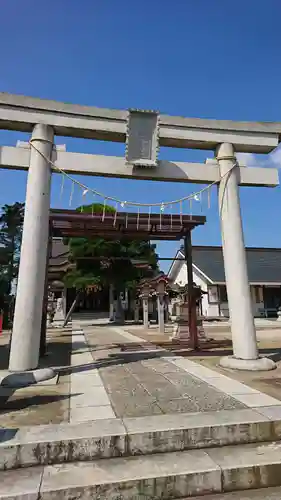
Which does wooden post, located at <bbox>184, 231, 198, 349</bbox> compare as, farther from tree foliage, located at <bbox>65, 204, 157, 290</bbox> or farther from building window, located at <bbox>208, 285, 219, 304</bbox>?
building window, located at <bbox>208, 285, 219, 304</bbox>

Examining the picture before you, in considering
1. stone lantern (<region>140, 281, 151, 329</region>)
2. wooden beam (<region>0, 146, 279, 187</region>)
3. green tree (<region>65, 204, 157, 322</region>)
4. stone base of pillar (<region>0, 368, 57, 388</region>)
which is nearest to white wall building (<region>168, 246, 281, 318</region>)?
green tree (<region>65, 204, 157, 322</region>)

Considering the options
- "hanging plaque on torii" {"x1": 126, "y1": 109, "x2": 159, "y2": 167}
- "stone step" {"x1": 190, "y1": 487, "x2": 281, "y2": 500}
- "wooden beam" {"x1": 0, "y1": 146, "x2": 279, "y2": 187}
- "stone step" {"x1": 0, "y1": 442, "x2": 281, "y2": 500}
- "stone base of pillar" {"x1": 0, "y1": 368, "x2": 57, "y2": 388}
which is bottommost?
"stone step" {"x1": 190, "y1": 487, "x2": 281, "y2": 500}

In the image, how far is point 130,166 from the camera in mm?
6957

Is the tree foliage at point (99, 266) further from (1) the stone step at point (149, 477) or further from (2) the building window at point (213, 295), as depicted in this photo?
(1) the stone step at point (149, 477)

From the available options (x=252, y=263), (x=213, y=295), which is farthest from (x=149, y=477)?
(x=252, y=263)

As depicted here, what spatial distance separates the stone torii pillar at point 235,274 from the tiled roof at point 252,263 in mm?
22413

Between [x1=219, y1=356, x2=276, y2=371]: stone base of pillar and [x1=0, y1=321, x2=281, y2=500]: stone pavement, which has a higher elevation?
[x1=219, y1=356, x2=276, y2=371]: stone base of pillar

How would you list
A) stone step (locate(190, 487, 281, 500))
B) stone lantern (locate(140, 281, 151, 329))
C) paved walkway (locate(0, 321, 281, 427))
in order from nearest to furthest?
stone step (locate(190, 487, 281, 500))
paved walkway (locate(0, 321, 281, 427))
stone lantern (locate(140, 281, 151, 329))

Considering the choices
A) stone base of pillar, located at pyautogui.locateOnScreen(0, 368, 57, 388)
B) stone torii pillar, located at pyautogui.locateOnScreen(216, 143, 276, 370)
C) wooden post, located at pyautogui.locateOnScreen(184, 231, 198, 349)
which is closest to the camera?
stone base of pillar, located at pyautogui.locateOnScreen(0, 368, 57, 388)

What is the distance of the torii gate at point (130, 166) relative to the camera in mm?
5980

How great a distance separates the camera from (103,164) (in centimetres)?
682

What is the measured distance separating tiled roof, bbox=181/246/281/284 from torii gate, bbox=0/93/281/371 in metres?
22.4

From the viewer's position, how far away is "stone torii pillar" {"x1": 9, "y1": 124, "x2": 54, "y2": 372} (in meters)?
5.77

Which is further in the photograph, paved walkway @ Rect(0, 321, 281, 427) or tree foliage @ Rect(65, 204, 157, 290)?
tree foliage @ Rect(65, 204, 157, 290)
